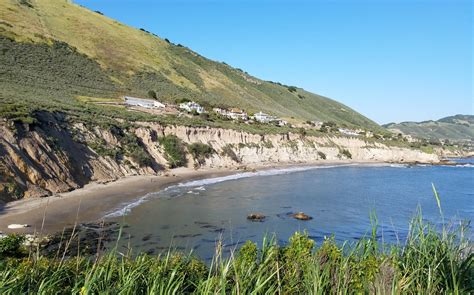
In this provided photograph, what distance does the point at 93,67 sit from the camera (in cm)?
9519

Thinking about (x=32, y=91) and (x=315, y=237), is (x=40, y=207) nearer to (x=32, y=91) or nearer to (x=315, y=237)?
(x=315, y=237)

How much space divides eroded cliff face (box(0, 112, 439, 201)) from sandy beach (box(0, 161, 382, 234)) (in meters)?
1.44

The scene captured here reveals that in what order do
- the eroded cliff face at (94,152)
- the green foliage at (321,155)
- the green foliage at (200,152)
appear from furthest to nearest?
the green foliage at (321,155) → the green foliage at (200,152) → the eroded cliff face at (94,152)

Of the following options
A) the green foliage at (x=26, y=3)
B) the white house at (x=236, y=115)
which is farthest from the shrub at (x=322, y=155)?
the green foliage at (x=26, y=3)

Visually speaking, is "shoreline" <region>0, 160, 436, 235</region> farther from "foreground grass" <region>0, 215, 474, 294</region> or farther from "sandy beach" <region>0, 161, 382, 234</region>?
"foreground grass" <region>0, 215, 474, 294</region>

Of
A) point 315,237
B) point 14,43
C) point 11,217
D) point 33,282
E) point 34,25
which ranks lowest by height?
point 315,237

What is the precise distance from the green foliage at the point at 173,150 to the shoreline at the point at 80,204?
297 inches

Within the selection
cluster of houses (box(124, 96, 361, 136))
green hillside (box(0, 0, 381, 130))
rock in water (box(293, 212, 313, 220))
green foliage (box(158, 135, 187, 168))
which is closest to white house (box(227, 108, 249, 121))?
cluster of houses (box(124, 96, 361, 136))

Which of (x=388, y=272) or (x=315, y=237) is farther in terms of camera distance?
(x=315, y=237)

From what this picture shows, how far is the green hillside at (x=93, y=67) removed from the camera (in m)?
62.6

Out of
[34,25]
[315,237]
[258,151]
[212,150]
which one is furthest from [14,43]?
[315,237]

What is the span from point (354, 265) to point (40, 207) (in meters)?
23.7

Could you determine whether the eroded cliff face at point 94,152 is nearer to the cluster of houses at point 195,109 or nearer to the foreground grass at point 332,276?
the cluster of houses at point 195,109

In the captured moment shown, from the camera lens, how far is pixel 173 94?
347 ft
